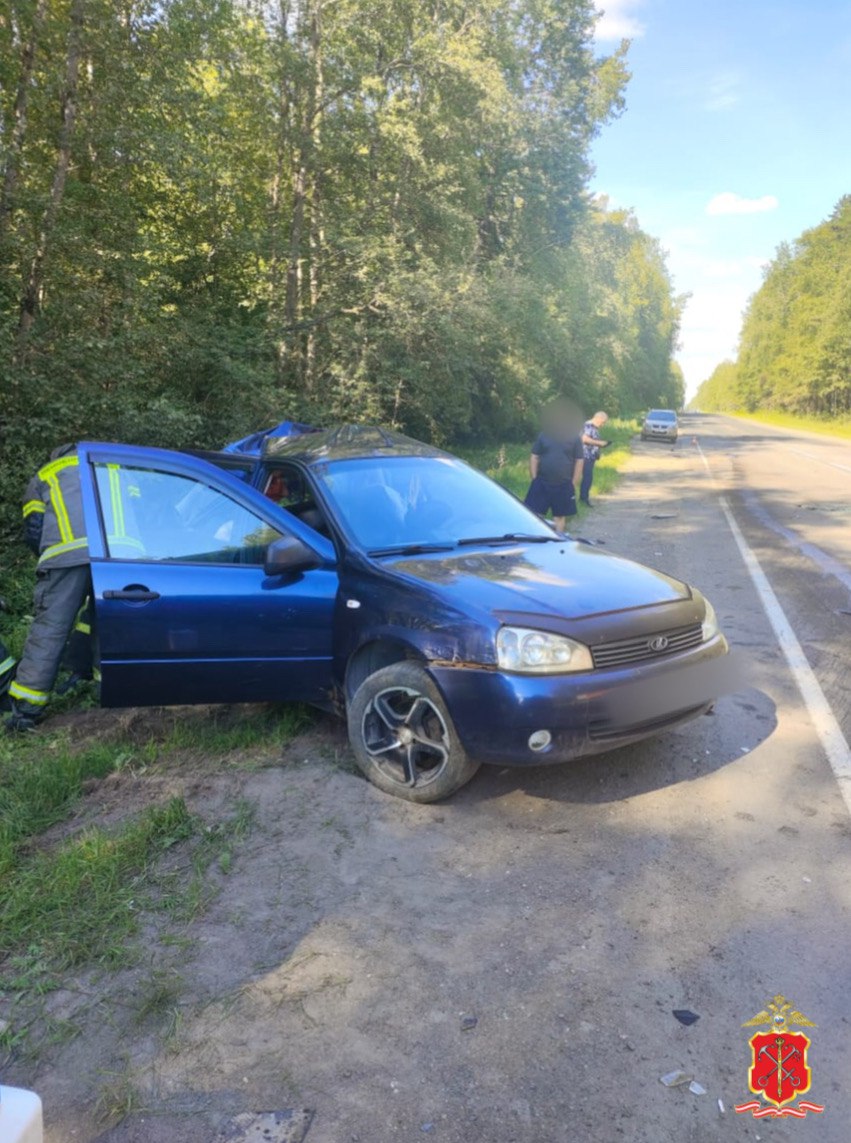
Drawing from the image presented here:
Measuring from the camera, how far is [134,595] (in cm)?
399

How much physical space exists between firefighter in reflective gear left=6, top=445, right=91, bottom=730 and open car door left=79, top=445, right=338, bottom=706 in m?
0.17

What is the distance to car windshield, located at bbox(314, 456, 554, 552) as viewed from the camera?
4.38 meters

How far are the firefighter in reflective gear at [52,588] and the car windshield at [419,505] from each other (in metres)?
1.43

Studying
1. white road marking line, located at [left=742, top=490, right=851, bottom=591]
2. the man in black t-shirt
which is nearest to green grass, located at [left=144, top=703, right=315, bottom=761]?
the man in black t-shirt

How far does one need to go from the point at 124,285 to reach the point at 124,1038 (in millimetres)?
10659

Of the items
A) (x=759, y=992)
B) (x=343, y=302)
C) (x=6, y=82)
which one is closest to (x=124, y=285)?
(x=6, y=82)

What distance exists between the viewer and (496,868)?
3.12 m

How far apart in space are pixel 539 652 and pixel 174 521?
87.0 inches

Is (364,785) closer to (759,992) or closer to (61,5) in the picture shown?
(759,992)

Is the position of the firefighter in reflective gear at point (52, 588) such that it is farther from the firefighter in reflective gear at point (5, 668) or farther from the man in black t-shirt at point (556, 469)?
the man in black t-shirt at point (556, 469)

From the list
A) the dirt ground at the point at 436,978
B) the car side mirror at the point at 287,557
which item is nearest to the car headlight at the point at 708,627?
the dirt ground at the point at 436,978

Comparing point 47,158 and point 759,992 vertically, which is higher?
point 47,158

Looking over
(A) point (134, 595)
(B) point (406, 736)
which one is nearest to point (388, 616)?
(B) point (406, 736)

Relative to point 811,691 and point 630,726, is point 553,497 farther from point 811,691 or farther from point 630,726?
point 630,726
